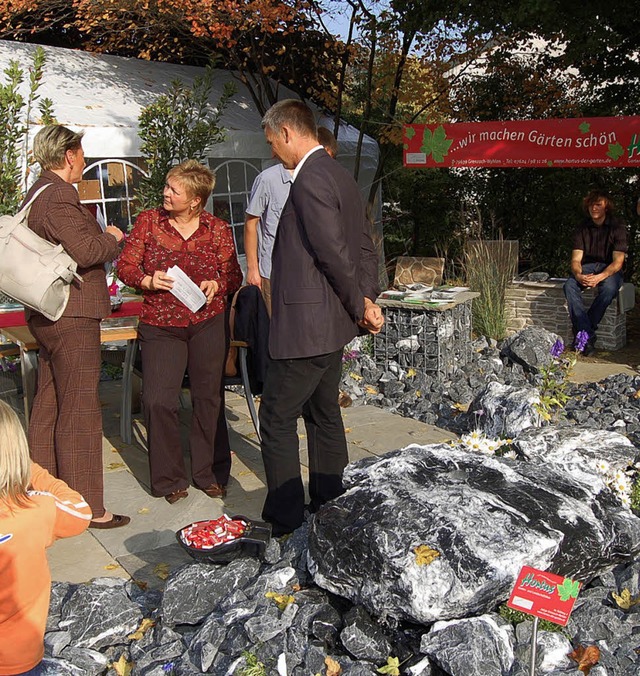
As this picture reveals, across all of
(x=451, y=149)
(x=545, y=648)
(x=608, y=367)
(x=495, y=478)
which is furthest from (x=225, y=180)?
(x=545, y=648)

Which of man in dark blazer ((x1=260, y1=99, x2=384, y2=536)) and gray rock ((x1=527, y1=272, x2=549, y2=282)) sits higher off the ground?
man in dark blazer ((x1=260, y1=99, x2=384, y2=536))

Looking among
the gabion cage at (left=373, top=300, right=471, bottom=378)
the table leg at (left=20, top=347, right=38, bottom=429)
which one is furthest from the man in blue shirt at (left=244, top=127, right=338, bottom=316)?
the gabion cage at (left=373, top=300, right=471, bottom=378)

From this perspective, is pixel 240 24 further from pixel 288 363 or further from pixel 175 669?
pixel 175 669

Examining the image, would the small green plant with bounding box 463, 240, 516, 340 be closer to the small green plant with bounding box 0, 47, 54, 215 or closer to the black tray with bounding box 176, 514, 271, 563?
the small green plant with bounding box 0, 47, 54, 215

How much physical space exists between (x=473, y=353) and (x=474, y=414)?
2.37 meters

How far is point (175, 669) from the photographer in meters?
3.02

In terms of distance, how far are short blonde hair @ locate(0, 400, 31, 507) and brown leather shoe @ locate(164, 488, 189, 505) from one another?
7.46 feet

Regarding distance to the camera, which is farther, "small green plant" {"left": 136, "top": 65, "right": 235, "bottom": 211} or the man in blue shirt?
"small green plant" {"left": 136, "top": 65, "right": 235, "bottom": 211}

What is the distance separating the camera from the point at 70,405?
425 centimetres

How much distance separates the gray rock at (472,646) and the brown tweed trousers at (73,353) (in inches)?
85.7

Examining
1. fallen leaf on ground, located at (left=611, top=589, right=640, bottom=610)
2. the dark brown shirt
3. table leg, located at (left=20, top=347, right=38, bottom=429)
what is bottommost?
fallen leaf on ground, located at (left=611, top=589, right=640, bottom=610)

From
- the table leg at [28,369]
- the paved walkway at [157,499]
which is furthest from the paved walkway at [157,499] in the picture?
the table leg at [28,369]

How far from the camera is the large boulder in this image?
9.53 ft

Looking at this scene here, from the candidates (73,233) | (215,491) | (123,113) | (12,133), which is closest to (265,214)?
(73,233)
